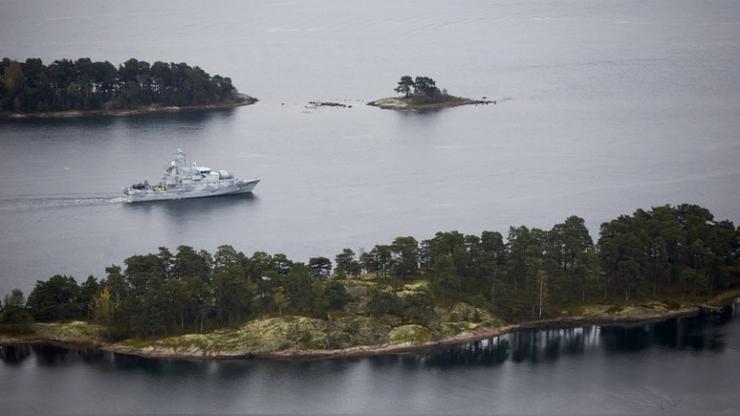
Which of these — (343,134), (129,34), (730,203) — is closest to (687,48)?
(343,134)

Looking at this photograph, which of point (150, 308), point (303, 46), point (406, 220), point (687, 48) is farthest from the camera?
point (303, 46)

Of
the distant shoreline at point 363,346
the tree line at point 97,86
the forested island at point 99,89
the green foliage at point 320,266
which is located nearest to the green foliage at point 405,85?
the forested island at point 99,89

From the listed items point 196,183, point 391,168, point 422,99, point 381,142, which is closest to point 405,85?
point 422,99

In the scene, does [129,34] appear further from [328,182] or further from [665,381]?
[665,381]

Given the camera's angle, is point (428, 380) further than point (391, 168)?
No

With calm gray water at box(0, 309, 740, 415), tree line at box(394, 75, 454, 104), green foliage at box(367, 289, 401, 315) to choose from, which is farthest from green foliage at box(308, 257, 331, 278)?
tree line at box(394, 75, 454, 104)

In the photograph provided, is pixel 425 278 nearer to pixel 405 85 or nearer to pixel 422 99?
pixel 422 99

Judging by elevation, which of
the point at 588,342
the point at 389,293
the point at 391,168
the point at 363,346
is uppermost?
the point at 391,168
